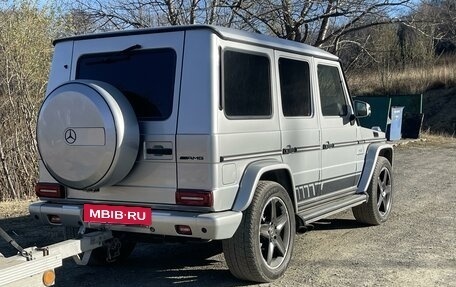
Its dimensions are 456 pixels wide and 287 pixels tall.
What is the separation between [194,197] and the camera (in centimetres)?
439

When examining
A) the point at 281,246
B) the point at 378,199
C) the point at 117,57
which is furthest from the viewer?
the point at 378,199

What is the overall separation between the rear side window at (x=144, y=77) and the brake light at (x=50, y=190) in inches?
39.2

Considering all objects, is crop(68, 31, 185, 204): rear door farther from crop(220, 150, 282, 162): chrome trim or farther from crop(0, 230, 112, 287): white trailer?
crop(0, 230, 112, 287): white trailer

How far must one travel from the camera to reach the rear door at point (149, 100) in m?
4.53

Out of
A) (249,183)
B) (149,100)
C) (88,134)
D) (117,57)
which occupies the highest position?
(117,57)

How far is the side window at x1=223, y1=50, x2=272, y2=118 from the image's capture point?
4664 mm

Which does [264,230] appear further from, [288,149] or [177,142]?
[177,142]

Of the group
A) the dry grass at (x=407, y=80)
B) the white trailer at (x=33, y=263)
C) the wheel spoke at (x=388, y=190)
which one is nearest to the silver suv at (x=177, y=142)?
the white trailer at (x=33, y=263)

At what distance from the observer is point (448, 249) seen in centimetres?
609

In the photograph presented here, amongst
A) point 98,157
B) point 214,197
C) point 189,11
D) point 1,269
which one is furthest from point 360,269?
point 189,11

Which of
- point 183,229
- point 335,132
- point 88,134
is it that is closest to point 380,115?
point 335,132

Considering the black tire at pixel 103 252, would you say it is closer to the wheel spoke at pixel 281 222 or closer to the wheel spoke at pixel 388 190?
the wheel spoke at pixel 281 222

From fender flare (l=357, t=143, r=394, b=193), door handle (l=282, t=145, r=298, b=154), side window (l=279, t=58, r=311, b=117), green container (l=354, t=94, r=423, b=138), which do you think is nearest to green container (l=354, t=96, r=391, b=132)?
green container (l=354, t=94, r=423, b=138)

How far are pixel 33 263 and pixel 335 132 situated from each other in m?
3.80
